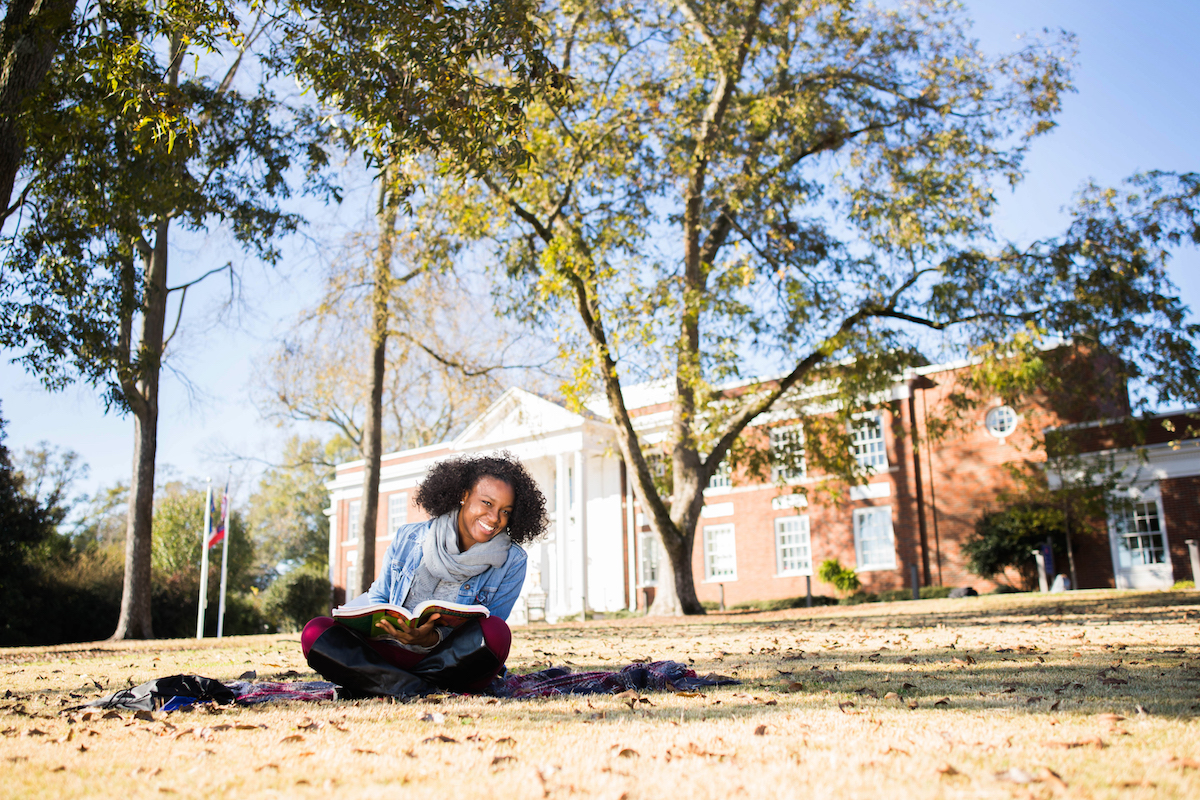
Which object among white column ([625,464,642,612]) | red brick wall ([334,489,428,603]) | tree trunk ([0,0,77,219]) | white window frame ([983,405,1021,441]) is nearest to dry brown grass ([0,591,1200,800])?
tree trunk ([0,0,77,219])

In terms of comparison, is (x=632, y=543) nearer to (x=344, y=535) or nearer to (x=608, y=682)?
(x=344, y=535)

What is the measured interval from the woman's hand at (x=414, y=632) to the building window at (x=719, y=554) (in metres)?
24.1

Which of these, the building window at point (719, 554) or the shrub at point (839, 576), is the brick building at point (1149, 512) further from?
the building window at point (719, 554)

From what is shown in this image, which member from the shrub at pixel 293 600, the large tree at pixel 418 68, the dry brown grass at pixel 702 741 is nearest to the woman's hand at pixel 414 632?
the dry brown grass at pixel 702 741

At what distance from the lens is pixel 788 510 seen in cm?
2644

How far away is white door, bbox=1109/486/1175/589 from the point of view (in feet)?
68.7

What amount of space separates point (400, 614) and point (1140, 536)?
2241 centimetres

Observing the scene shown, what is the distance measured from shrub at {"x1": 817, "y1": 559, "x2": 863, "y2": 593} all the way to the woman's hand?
22.4 metres

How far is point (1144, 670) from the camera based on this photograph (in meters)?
4.87

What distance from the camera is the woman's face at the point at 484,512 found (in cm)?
446

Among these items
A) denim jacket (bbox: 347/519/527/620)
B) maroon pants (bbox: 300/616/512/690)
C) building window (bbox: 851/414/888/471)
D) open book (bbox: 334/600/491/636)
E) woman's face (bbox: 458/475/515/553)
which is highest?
building window (bbox: 851/414/888/471)

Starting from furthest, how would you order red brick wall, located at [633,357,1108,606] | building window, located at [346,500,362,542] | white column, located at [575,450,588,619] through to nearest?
building window, located at [346,500,362,542], white column, located at [575,450,588,619], red brick wall, located at [633,357,1108,606]

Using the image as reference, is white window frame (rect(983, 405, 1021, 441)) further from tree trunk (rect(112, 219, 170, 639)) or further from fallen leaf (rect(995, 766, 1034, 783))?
fallen leaf (rect(995, 766, 1034, 783))

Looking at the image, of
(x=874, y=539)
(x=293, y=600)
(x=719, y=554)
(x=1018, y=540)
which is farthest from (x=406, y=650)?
(x=293, y=600)
